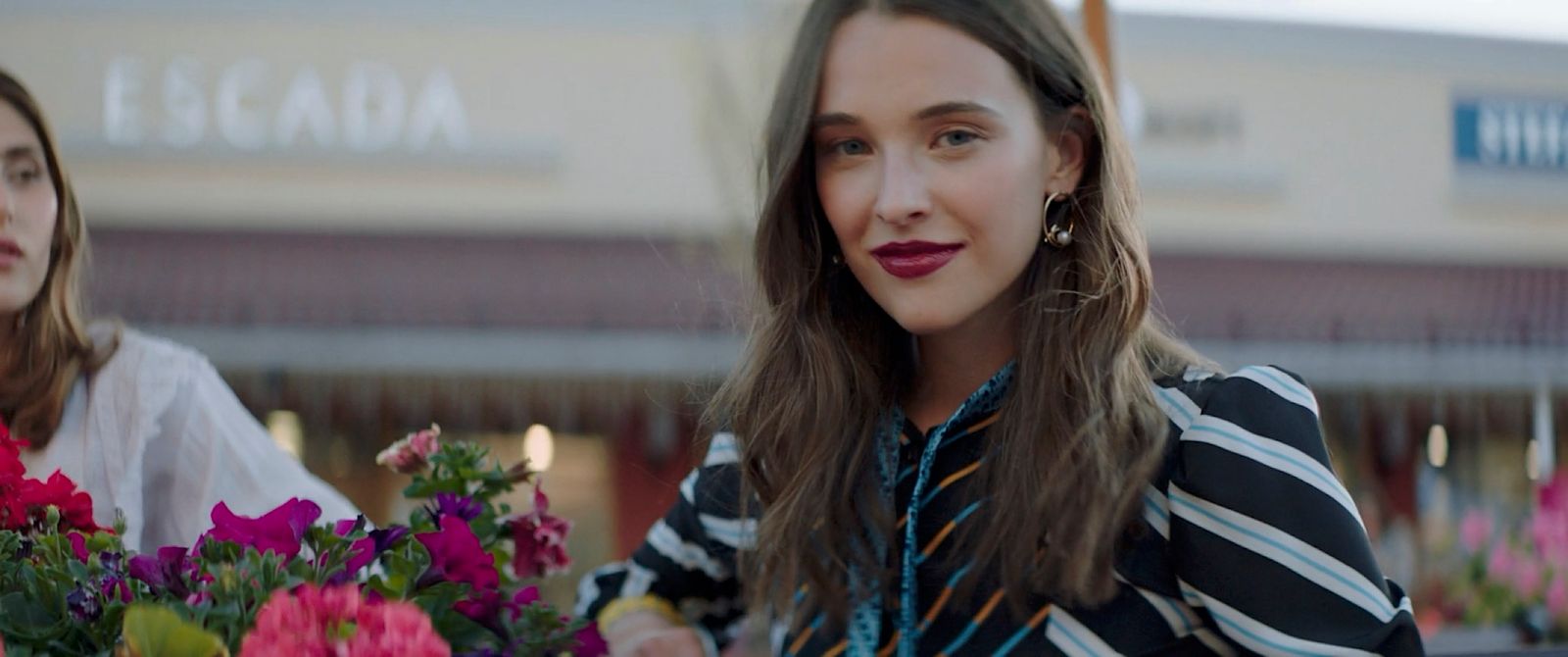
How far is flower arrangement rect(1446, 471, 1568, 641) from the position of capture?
369cm

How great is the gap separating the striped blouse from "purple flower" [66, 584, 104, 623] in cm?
66

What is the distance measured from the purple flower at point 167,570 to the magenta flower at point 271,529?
0.9 inches

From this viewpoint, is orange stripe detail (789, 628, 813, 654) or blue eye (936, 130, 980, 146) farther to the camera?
orange stripe detail (789, 628, 813, 654)

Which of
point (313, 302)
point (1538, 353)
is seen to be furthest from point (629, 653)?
Answer: point (1538, 353)

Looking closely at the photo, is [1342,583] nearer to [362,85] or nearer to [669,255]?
[669,255]

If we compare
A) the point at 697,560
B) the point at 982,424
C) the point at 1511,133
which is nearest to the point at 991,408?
the point at 982,424

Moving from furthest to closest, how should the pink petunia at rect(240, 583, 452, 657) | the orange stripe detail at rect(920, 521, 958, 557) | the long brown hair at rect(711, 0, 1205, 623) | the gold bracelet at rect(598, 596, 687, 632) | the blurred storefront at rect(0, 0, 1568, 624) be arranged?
the blurred storefront at rect(0, 0, 1568, 624), the gold bracelet at rect(598, 596, 687, 632), the orange stripe detail at rect(920, 521, 958, 557), the long brown hair at rect(711, 0, 1205, 623), the pink petunia at rect(240, 583, 452, 657)

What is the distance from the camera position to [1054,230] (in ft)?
4.54

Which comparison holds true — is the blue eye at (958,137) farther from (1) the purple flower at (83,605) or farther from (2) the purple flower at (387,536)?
(1) the purple flower at (83,605)

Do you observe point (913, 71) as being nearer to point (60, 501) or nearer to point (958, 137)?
point (958, 137)

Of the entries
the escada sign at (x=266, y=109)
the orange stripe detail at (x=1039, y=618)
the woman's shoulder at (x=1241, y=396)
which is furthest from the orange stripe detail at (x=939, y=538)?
the escada sign at (x=266, y=109)

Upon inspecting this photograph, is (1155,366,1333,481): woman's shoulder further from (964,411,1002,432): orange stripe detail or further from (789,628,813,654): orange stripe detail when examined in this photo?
(789,628,813,654): orange stripe detail

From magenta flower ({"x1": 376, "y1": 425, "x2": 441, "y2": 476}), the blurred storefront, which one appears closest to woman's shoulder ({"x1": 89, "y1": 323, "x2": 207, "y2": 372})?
magenta flower ({"x1": 376, "y1": 425, "x2": 441, "y2": 476})

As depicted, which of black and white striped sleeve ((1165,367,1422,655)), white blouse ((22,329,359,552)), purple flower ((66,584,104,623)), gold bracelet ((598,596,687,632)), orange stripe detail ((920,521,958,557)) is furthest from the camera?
gold bracelet ((598,596,687,632))
